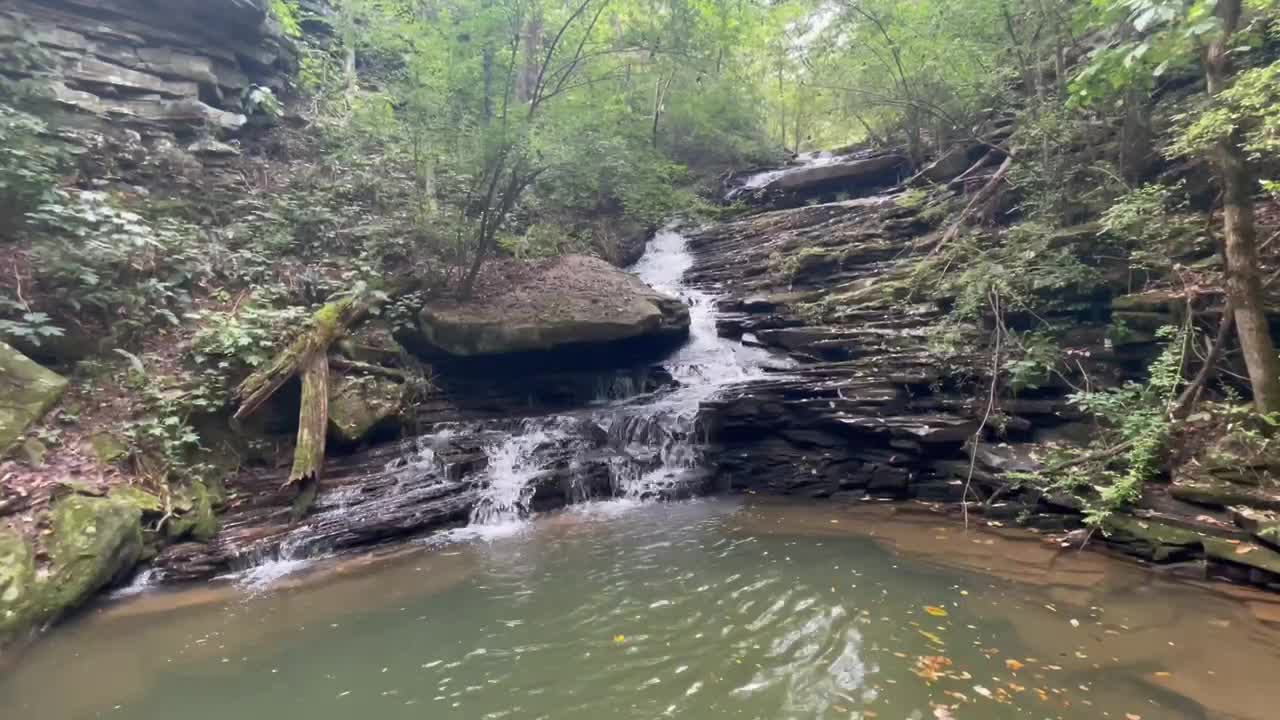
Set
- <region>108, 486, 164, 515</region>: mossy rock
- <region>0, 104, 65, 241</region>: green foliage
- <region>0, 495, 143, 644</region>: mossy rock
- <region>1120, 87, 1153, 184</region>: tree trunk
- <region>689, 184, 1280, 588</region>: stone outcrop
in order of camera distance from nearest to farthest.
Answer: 1. <region>0, 495, 143, 644</region>: mossy rock
2. <region>689, 184, 1280, 588</region>: stone outcrop
3. <region>108, 486, 164, 515</region>: mossy rock
4. <region>0, 104, 65, 241</region>: green foliage
5. <region>1120, 87, 1153, 184</region>: tree trunk

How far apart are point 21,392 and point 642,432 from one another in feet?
26.2

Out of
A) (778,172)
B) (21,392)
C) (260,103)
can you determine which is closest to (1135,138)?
(778,172)

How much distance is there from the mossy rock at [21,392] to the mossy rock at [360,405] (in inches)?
122

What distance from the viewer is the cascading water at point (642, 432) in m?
9.62

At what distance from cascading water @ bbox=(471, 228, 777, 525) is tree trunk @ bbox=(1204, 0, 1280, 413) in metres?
6.90

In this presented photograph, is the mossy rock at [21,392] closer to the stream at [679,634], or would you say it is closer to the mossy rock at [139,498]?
the mossy rock at [139,498]

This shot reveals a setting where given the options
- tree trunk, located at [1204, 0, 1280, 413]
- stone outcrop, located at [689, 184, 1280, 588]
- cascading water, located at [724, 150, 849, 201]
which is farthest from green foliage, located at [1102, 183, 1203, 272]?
cascading water, located at [724, 150, 849, 201]

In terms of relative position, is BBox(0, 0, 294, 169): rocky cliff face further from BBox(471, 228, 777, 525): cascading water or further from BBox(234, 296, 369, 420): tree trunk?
BBox(471, 228, 777, 525): cascading water

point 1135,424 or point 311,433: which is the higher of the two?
point 311,433

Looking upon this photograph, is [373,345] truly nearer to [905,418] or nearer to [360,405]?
[360,405]

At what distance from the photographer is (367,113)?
1191 cm

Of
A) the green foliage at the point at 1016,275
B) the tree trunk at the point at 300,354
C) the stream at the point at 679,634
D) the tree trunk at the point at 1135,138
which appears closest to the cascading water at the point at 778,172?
the green foliage at the point at 1016,275

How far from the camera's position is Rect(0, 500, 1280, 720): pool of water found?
14.0 feet

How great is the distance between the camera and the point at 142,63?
1195cm
